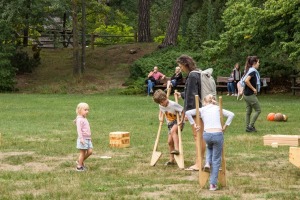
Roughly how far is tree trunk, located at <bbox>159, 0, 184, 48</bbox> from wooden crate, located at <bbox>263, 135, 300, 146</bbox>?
28.1m

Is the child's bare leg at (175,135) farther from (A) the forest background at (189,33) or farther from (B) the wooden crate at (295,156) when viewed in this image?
(A) the forest background at (189,33)

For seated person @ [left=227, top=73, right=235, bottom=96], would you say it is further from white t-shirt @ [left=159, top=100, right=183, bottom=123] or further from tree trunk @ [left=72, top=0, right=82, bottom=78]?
white t-shirt @ [left=159, top=100, right=183, bottom=123]

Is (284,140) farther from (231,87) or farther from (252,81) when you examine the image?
(231,87)

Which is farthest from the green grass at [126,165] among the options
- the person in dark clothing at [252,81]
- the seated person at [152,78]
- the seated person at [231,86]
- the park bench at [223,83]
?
the park bench at [223,83]

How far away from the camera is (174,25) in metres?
42.4

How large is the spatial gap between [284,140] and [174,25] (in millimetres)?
29460

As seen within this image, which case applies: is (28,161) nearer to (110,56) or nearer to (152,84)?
(152,84)

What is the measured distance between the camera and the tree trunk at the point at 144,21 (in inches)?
1783

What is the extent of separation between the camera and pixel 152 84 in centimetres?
3491

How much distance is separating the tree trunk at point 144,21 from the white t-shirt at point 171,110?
1294 inches

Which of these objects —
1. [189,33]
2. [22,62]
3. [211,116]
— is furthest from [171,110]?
[189,33]

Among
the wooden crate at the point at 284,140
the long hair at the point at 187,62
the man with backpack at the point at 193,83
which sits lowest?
the wooden crate at the point at 284,140

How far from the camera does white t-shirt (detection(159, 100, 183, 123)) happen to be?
1247 cm

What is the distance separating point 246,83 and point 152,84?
57.0ft
